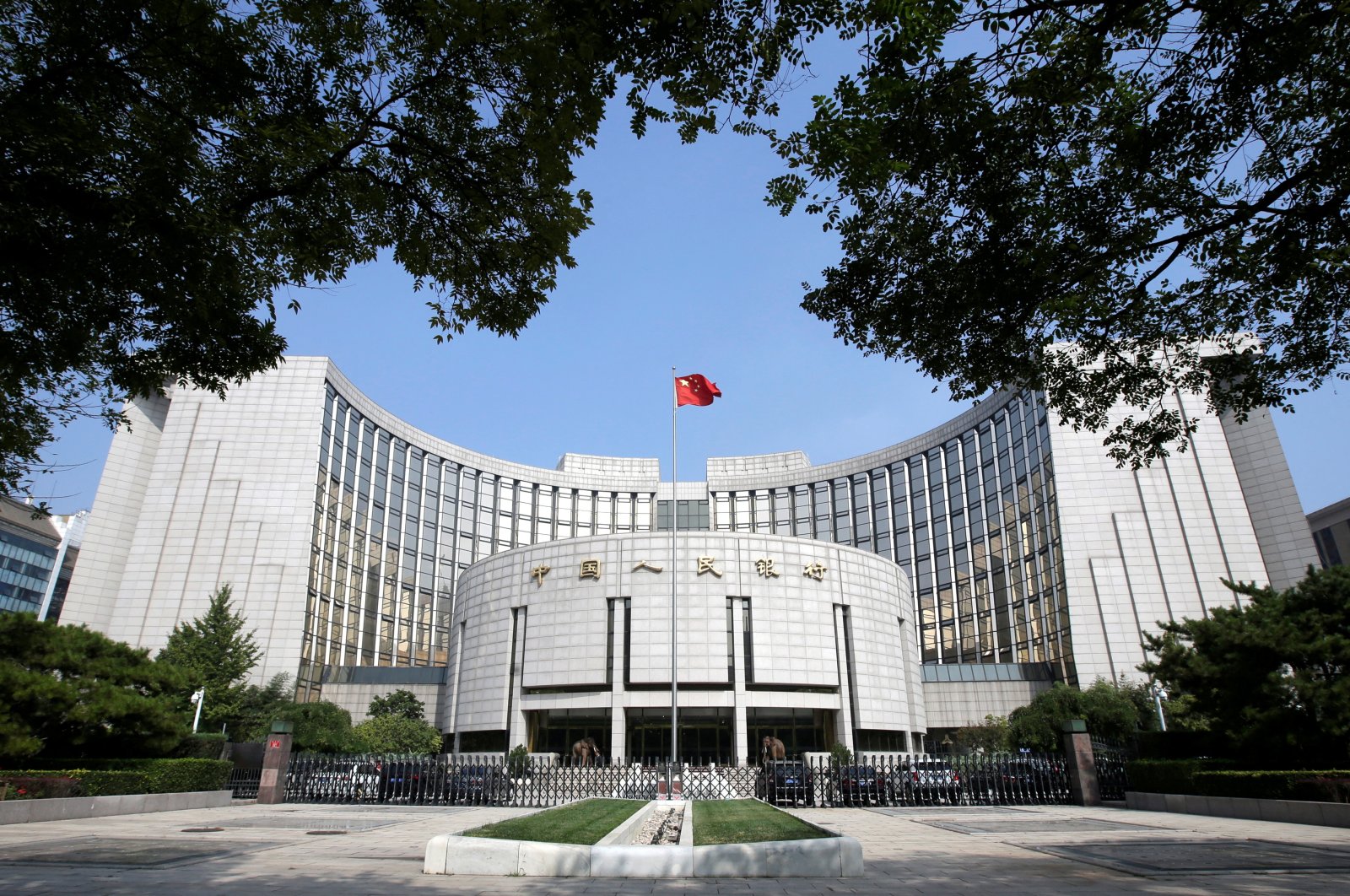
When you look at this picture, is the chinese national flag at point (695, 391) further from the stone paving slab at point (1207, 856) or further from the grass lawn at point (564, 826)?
the stone paving slab at point (1207, 856)

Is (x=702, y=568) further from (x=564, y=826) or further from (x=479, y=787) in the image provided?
(x=564, y=826)

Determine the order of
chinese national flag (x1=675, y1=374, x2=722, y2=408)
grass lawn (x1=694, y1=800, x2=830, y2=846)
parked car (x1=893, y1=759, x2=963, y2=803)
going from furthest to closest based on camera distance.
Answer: chinese national flag (x1=675, y1=374, x2=722, y2=408)
parked car (x1=893, y1=759, x2=963, y2=803)
grass lawn (x1=694, y1=800, x2=830, y2=846)

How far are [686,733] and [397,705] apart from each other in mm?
24249

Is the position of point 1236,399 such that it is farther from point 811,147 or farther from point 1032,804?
point 1032,804

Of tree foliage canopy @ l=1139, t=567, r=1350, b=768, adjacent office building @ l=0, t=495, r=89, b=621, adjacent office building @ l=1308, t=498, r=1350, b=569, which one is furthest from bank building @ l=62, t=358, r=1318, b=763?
adjacent office building @ l=1308, t=498, r=1350, b=569

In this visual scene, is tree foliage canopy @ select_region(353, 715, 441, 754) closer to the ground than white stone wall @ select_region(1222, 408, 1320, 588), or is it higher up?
closer to the ground

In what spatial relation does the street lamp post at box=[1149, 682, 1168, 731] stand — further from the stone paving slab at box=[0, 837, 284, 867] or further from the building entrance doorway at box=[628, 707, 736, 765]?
the stone paving slab at box=[0, 837, 284, 867]

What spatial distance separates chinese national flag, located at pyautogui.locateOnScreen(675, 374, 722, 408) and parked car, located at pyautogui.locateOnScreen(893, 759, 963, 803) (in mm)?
17535

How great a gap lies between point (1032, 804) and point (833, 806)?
20.0ft

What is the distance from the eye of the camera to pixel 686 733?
43.4 metres

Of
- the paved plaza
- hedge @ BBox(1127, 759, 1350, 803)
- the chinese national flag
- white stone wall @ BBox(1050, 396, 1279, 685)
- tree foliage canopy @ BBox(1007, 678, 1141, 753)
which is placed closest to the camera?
the paved plaza

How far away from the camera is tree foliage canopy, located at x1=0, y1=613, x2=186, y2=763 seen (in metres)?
19.0

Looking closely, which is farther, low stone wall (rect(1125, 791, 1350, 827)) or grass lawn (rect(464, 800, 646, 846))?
low stone wall (rect(1125, 791, 1350, 827))

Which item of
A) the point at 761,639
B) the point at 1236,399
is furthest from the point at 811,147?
the point at 761,639
